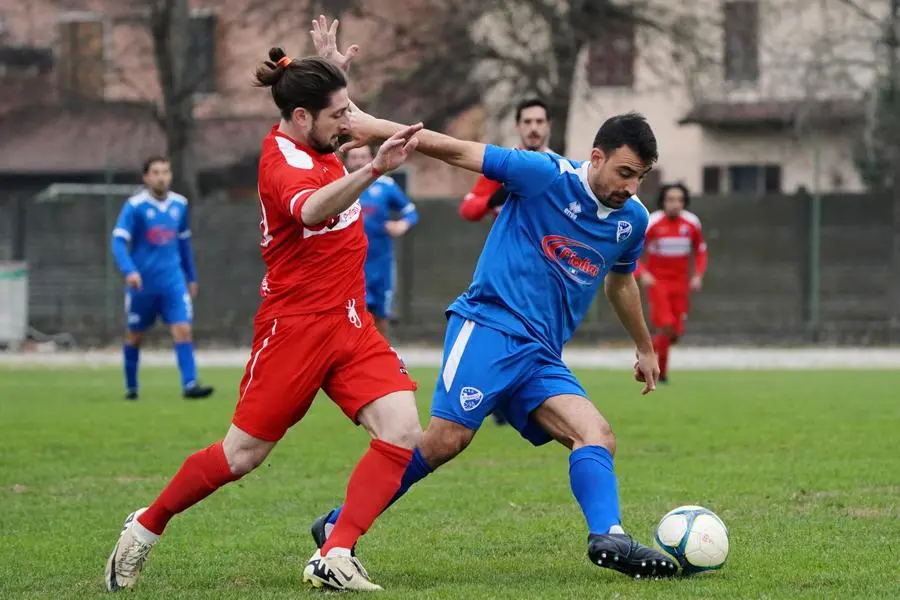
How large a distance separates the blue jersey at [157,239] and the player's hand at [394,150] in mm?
9136

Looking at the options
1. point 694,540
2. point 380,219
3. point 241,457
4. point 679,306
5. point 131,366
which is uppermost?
point 380,219

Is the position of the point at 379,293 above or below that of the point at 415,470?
above

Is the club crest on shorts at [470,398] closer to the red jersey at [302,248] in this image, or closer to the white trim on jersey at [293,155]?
the red jersey at [302,248]

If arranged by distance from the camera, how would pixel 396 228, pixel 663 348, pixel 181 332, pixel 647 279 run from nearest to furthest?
pixel 396 228 < pixel 181 332 < pixel 647 279 < pixel 663 348

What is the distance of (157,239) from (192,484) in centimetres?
879

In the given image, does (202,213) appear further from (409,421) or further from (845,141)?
(409,421)

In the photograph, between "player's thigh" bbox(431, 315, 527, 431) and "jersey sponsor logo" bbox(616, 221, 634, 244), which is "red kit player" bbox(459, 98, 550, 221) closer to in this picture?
"jersey sponsor logo" bbox(616, 221, 634, 244)

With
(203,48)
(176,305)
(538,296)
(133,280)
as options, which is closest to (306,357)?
(538,296)

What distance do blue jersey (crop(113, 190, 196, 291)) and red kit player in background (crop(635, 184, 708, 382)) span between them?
477 centimetres

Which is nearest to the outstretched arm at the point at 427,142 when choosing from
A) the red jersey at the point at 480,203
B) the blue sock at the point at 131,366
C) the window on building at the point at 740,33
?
the red jersey at the point at 480,203

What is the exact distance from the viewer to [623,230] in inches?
242

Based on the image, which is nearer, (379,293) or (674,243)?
(379,293)

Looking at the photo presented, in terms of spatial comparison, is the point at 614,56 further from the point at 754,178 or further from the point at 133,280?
the point at 133,280

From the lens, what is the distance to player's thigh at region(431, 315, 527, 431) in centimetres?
594
